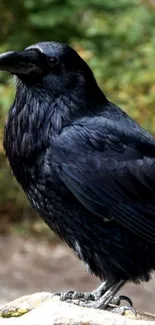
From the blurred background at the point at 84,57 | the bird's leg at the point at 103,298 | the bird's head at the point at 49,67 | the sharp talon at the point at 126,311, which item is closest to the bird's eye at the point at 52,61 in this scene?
the bird's head at the point at 49,67

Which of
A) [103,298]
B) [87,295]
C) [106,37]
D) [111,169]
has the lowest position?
[103,298]

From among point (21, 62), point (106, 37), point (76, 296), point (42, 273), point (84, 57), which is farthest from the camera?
point (106, 37)

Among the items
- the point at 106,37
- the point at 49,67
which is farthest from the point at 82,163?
the point at 106,37

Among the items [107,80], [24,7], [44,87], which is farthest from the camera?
[24,7]

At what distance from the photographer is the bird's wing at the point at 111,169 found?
429cm

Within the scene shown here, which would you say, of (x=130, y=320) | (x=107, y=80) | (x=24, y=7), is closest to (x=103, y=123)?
(x=130, y=320)

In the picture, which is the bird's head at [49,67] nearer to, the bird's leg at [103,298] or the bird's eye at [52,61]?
the bird's eye at [52,61]

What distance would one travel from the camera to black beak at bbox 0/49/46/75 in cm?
430

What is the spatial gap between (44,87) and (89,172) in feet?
1.65

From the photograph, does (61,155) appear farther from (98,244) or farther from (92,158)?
(98,244)

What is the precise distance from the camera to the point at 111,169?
4367 mm

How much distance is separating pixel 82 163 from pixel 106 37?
6135mm

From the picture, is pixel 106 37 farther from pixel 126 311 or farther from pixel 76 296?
→ pixel 126 311

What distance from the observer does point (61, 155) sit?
427 cm
